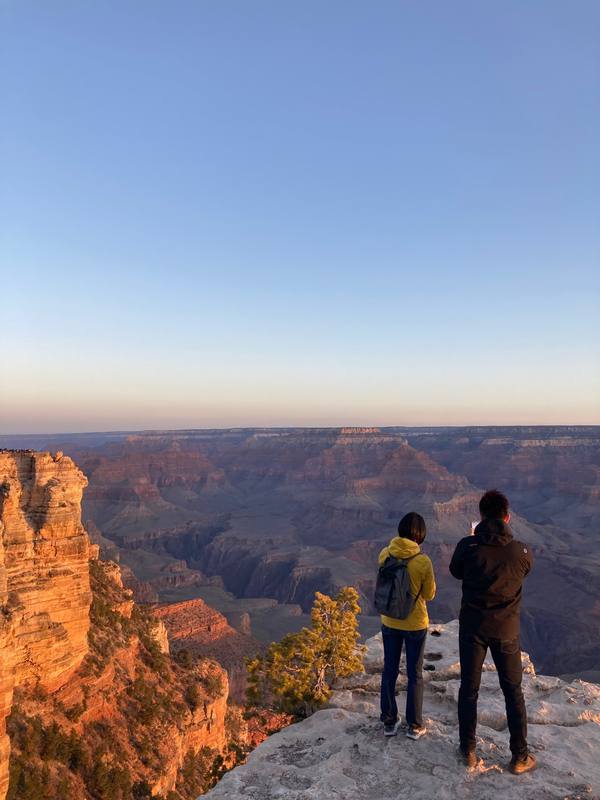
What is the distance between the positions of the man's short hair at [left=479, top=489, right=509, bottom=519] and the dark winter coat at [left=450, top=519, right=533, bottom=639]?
8 cm

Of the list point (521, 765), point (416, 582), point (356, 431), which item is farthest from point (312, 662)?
point (356, 431)

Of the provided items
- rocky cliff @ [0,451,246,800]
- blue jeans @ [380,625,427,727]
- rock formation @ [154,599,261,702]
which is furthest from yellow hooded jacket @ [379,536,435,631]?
rock formation @ [154,599,261,702]

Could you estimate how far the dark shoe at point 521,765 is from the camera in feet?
17.5

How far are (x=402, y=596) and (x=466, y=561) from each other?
100cm

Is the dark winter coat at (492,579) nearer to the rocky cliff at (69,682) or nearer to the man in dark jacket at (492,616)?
the man in dark jacket at (492,616)

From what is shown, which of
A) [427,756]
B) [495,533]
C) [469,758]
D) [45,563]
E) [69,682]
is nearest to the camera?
[469,758]

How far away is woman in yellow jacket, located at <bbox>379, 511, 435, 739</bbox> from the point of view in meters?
6.24

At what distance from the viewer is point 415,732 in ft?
20.2

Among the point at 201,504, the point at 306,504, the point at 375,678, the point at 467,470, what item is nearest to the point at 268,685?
the point at 375,678

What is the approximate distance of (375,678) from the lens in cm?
848

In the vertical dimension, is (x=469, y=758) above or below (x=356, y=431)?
above

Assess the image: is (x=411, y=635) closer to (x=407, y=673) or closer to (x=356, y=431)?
(x=407, y=673)

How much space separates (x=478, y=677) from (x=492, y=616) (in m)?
0.73

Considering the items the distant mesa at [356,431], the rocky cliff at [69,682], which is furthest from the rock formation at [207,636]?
the distant mesa at [356,431]
